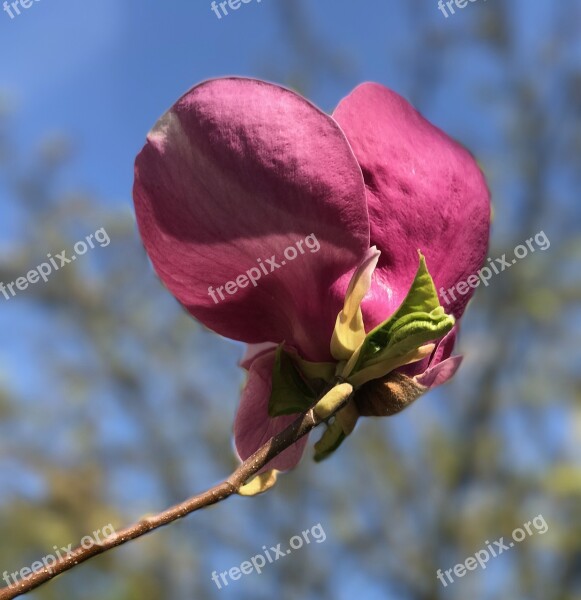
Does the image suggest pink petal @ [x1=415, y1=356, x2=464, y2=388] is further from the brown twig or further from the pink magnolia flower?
the brown twig

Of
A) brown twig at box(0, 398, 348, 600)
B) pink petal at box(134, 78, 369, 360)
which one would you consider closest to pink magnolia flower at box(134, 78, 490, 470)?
pink petal at box(134, 78, 369, 360)

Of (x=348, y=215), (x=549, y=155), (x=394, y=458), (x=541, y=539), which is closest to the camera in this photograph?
(x=348, y=215)

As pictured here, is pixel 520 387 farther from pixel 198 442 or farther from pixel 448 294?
pixel 448 294

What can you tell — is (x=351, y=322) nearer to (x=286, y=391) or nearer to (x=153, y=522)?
(x=286, y=391)

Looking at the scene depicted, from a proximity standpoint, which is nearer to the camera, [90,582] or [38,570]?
[38,570]

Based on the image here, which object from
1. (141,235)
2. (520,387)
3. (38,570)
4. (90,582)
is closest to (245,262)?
(141,235)

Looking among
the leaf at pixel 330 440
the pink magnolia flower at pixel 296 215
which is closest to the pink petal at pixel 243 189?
the pink magnolia flower at pixel 296 215
